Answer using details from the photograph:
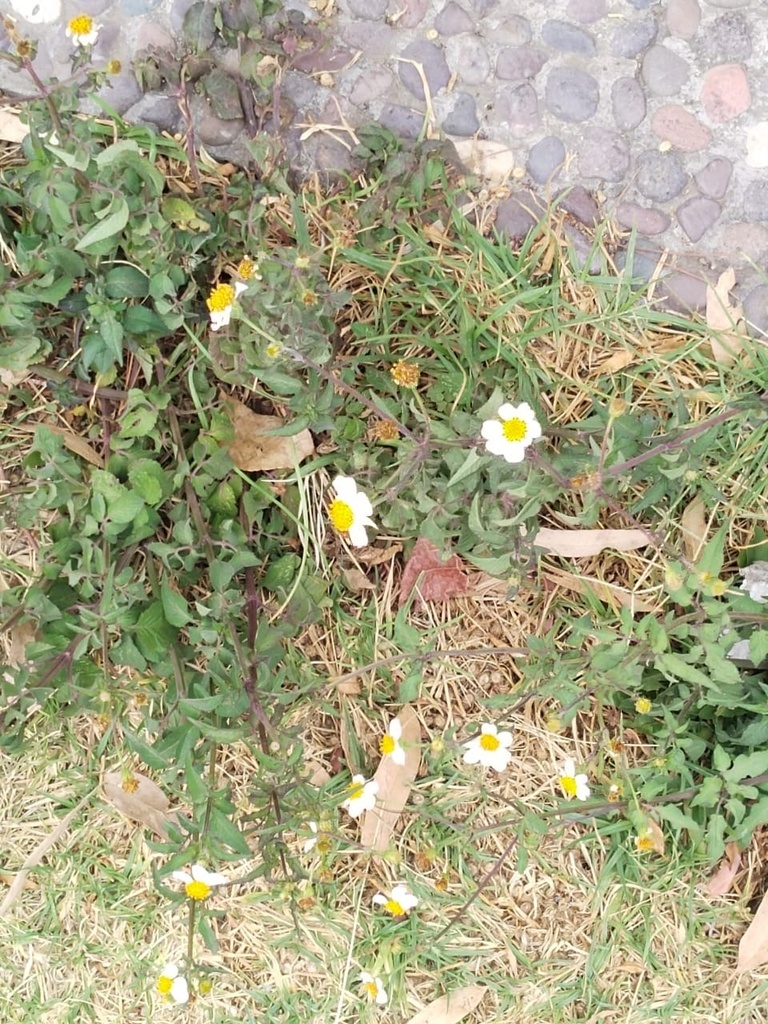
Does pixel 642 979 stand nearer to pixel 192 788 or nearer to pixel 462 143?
pixel 192 788

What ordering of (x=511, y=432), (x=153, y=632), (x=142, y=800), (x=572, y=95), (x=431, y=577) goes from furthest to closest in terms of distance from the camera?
(x=142, y=800) < (x=431, y=577) < (x=572, y=95) < (x=153, y=632) < (x=511, y=432)

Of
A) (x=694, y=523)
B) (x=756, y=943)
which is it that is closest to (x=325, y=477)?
(x=694, y=523)

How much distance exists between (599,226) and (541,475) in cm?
60

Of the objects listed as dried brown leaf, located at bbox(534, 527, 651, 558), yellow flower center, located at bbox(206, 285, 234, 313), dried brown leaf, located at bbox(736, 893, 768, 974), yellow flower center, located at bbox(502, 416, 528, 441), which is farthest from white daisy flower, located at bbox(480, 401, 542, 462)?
dried brown leaf, located at bbox(736, 893, 768, 974)

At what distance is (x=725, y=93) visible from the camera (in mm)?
1806

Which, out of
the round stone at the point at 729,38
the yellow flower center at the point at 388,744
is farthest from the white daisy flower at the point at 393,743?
the round stone at the point at 729,38

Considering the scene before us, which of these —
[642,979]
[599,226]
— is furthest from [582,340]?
[642,979]

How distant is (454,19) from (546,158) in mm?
335

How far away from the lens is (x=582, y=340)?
5.96 ft

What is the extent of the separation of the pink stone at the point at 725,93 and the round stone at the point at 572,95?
221 mm

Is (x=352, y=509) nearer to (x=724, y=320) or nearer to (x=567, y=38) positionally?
(x=724, y=320)

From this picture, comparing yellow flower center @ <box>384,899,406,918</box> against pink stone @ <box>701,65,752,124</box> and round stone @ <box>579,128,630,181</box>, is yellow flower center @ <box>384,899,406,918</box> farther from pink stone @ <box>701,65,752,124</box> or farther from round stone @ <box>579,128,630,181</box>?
pink stone @ <box>701,65,752,124</box>

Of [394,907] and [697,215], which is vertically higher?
[697,215]

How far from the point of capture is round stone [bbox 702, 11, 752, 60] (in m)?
1.79
